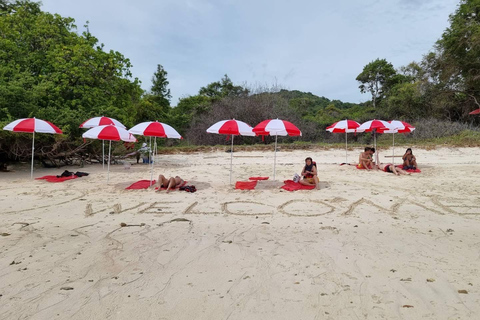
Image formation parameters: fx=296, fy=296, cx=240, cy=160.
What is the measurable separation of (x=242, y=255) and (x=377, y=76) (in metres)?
42.4

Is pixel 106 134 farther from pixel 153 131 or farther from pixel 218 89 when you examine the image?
pixel 218 89

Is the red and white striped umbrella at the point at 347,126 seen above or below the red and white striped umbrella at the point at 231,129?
above

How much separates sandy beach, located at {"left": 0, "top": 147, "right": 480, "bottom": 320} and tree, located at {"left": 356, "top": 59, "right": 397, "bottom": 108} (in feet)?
118

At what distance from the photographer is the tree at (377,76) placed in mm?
38906

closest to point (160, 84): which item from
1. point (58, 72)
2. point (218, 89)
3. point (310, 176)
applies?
point (218, 89)

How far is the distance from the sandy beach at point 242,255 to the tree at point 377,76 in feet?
118

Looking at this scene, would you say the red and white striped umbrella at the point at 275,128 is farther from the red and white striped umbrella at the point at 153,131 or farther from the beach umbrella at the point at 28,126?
the beach umbrella at the point at 28,126

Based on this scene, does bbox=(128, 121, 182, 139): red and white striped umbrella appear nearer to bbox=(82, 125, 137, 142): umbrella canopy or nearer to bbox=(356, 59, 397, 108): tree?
bbox=(82, 125, 137, 142): umbrella canopy

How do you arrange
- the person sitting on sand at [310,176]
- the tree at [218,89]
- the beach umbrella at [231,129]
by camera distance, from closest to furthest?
the beach umbrella at [231,129]
the person sitting on sand at [310,176]
the tree at [218,89]

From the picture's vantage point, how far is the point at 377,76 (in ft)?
131

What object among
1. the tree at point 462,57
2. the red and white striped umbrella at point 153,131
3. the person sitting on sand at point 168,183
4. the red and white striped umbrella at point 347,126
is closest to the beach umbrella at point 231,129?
the red and white striped umbrella at point 153,131

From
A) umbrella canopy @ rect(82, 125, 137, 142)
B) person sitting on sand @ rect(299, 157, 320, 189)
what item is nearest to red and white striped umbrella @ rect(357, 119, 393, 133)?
person sitting on sand @ rect(299, 157, 320, 189)

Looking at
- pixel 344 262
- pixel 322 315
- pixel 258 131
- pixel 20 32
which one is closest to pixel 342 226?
pixel 344 262

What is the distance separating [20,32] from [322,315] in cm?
1836
